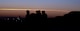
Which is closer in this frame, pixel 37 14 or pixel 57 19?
pixel 37 14

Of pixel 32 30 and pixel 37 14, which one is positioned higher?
pixel 37 14

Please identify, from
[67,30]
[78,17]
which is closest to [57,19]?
[78,17]

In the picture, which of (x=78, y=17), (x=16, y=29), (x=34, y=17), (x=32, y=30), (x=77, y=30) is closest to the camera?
(x=32, y=30)

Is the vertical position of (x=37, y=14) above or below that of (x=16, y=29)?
above

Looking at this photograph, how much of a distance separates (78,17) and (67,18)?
1.56 m

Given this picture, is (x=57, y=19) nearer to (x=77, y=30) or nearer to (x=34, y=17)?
(x=34, y=17)

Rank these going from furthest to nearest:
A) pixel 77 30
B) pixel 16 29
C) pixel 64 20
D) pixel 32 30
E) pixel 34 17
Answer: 1. pixel 64 20
2. pixel 34 17
3. pixel 16 29
4. pixel 77 30
5. pixel 32 30

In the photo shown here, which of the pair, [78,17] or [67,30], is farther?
[78,17]

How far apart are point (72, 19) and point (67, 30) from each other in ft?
23.4

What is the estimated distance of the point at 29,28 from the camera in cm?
1438

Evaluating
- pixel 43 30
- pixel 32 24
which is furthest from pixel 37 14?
pixel 43 30

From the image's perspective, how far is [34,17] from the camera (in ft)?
56.0

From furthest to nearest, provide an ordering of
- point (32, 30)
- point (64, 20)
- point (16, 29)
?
point (64, 20)
point (16, 29)
point (32, 30)

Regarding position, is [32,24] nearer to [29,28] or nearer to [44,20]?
[29,28]
